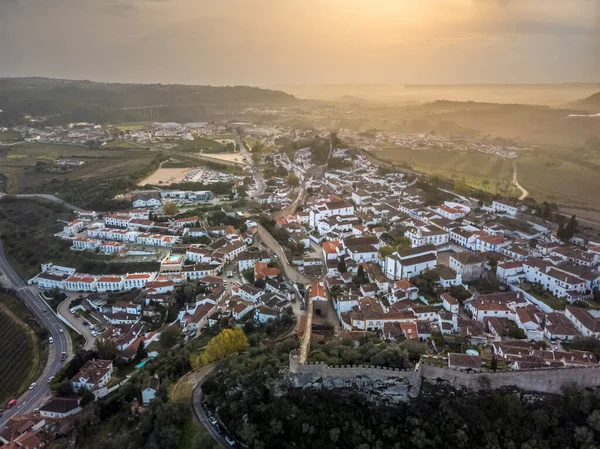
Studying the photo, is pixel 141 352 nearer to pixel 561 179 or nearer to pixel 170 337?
pixel 170 337

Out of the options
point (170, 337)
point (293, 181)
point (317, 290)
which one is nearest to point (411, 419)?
point (317, 290)

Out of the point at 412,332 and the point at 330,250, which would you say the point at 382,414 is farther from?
the point at 330,250

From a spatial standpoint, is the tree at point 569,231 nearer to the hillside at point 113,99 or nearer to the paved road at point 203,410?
the paved road at point 203,410

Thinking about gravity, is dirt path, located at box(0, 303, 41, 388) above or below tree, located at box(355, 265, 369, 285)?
below

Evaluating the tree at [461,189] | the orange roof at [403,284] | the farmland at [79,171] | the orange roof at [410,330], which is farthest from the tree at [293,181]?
the orange roof at [410,330]

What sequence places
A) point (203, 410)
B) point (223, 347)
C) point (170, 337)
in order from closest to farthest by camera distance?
point (203, 410) → point (223, 347) → point (170, 337)

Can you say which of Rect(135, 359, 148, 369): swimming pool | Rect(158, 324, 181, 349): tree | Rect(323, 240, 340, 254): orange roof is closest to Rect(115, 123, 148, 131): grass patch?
Rect(323, 240, 340, 254): orange roof

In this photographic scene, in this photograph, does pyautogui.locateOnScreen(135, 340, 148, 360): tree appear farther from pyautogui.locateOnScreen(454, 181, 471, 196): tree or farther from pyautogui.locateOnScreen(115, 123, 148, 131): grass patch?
pyautogui.locateOnScreen(115, 123, 148, 131): grass patch

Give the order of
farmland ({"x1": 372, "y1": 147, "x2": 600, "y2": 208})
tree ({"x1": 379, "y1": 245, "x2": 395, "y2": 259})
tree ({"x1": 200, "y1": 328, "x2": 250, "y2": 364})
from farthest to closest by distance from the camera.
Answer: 1. farmland ({"x1": 372, "y1": 147, "x2": 600, "y2": 208})
2. tree ({"x1": 379, "y1": 245, "x2": 395, "y2": 259})
3. tree ({"x1": 200, "y1": 328, "x2": 250, "y2": 364})
